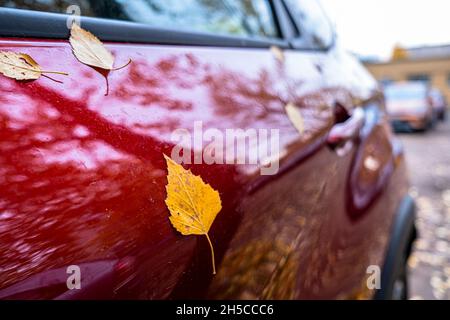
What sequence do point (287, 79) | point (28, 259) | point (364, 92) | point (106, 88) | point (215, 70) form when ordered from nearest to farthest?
point (28, 259), point (106, 88), point (215, 70), point (287, 79), point (364, 92)

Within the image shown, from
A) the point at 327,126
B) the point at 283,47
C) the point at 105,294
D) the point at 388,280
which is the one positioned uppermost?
the point at 283,47

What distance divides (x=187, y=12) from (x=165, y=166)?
1.94 ft

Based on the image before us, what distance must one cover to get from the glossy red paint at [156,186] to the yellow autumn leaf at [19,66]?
0.01m

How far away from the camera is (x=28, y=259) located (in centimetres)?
50

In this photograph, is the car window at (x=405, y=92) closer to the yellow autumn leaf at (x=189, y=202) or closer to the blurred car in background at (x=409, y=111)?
the blurred car in background at (x=409, y=111)

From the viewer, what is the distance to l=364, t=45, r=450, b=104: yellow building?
3131 cm

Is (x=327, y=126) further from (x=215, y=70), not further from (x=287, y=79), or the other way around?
(x=215, y=70)

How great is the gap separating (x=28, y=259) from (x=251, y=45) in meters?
0.82

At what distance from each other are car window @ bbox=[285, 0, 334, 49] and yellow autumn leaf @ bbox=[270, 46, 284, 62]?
0.29 m

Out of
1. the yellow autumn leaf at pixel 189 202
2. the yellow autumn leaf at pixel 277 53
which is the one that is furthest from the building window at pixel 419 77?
the yellow autumn leaf at pixel 189 202

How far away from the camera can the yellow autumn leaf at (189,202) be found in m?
0.65

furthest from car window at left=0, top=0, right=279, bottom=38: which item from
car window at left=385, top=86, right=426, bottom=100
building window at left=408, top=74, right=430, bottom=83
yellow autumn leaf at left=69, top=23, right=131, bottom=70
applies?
building window at left=408, top=74, right=430, bottom=83

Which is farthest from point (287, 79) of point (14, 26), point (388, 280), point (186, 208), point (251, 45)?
point (388, 280)

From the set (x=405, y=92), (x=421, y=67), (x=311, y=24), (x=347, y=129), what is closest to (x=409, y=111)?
(x=405, y=92)
